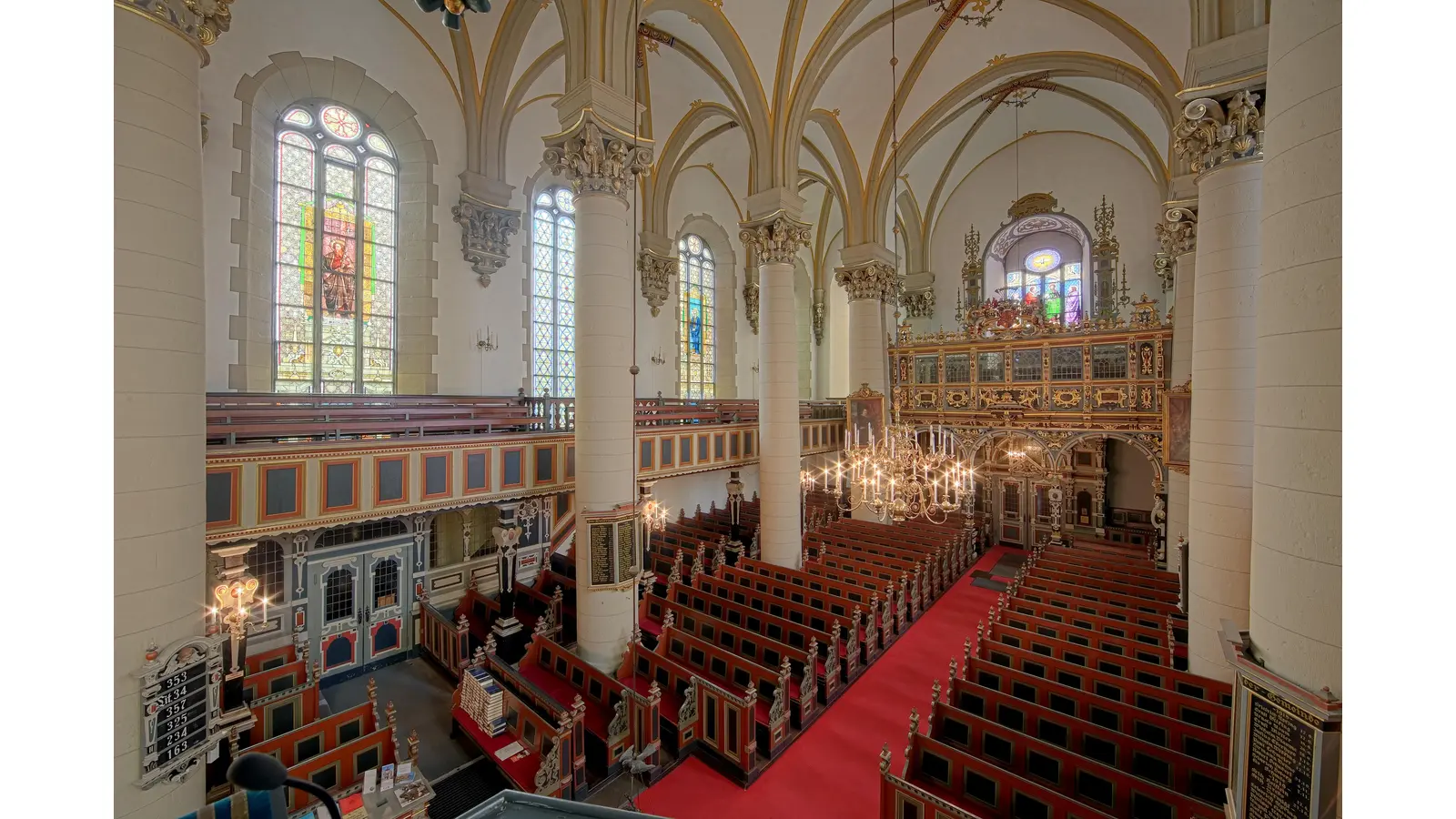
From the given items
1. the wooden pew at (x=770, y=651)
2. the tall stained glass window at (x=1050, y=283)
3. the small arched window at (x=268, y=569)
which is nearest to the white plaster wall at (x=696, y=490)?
the wooden pew at (x=770, y=651)

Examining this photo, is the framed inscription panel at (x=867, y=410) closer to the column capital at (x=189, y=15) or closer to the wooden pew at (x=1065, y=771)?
the wooden pew at (x=1065, y=771)

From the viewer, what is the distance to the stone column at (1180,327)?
378 inches

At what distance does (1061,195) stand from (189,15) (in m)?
21.7

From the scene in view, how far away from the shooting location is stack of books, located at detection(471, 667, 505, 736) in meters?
6.65

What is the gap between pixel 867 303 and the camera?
1470 cm

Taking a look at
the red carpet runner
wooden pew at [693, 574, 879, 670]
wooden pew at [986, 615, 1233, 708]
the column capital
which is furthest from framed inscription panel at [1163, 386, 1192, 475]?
the column capital

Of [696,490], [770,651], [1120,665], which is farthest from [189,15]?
[696,490]

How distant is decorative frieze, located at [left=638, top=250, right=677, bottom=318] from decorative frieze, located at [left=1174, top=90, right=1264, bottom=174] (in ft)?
40.3

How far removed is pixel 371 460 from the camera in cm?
748

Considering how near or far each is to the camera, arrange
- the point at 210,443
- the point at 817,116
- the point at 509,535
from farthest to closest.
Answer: the point at 817,116 < the point at 509,535 < the point at 210,443

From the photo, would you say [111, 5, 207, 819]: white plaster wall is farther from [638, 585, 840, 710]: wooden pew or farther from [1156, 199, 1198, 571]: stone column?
[1156, 199, 1198, 571]: stone column

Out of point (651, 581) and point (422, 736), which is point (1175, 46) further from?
point (422, 736)

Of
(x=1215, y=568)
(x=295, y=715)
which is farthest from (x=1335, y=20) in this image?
(x=295, y=715)

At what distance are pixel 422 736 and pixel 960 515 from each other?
45.8 ft
